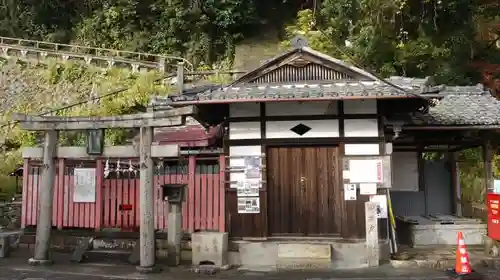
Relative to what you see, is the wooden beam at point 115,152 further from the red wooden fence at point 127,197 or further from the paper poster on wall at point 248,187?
the paper poster on wall at point 248,187

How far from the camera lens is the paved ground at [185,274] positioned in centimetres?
982

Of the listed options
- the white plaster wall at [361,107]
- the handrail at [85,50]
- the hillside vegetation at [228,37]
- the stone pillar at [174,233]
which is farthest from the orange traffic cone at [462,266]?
the handrail at [85,50]

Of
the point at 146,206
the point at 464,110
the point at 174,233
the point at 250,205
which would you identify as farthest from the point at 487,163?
the point at 146,206

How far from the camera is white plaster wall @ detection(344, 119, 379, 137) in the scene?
438 inches

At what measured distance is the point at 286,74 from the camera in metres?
11.7

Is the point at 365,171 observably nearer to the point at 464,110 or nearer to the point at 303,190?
the point at 303,190

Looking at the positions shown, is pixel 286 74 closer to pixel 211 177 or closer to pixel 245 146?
pixel 245 146

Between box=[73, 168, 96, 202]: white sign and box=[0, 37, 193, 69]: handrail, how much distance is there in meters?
23.4

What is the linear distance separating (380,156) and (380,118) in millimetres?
934

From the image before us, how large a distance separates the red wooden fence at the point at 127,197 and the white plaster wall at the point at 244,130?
0.67 m

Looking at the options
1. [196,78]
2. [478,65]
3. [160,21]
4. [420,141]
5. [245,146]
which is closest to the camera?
→ [245,146]

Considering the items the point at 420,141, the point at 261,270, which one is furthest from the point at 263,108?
the point at 420,141

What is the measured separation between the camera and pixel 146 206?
10.4 meters

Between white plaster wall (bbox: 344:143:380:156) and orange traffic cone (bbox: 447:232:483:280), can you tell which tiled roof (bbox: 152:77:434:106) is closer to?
white plaster wall (bbox: 344:143:380:156)
